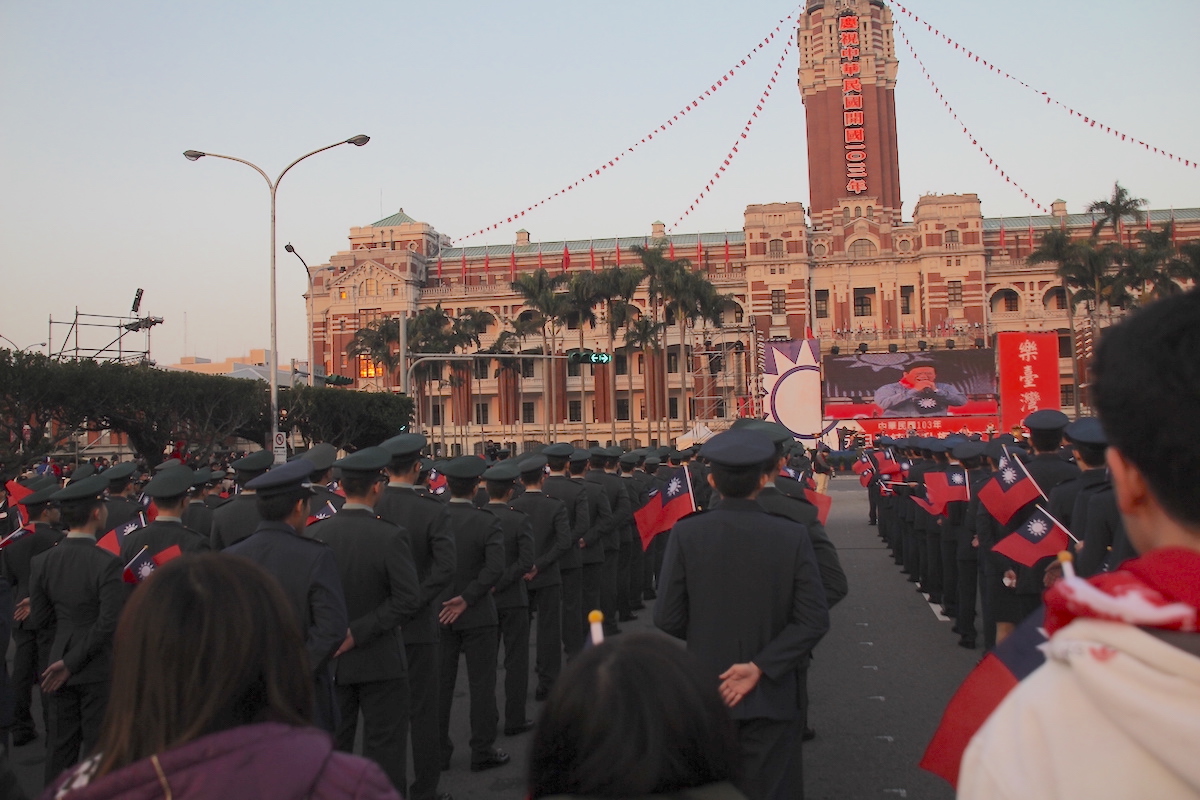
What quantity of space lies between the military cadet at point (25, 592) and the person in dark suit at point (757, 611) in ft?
16.7

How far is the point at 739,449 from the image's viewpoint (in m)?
4.46

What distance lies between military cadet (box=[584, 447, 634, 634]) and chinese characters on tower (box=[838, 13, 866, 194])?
200 ft

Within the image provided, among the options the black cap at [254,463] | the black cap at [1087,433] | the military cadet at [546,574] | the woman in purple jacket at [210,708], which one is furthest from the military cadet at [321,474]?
the woman in purple jacket at [210,708]

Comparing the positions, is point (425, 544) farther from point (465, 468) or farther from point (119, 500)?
point (119, 500)

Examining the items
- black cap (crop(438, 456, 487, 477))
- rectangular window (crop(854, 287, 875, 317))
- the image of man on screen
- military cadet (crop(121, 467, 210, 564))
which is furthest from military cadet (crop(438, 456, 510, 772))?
rectangular window (crop(854, 287, 875, 317))

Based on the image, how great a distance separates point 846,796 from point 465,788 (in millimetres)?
2327

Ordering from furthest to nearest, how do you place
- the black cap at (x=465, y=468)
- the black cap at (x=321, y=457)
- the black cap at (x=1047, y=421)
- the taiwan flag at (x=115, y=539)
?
the black cap at (x=321, y=457), the taiwan flag at (x=115, y=539), the black cap at (x=1047, y=421), the black cap at (x=465, y=468)

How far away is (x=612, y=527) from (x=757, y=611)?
6.82 metres

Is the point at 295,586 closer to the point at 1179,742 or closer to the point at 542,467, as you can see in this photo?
the point at 1179,742

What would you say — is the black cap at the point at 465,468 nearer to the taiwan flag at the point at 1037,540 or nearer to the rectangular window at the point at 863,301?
the taiwan flag at the point at 1037,540

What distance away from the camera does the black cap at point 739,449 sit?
4.39m

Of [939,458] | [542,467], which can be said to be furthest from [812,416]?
[542,467]

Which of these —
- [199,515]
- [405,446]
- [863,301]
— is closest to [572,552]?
[199,515]

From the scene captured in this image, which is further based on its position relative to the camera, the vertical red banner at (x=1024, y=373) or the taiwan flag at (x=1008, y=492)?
the vertical red banner at (x=1024, y=373)
